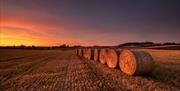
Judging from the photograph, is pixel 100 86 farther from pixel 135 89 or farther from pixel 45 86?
pixel 45 86

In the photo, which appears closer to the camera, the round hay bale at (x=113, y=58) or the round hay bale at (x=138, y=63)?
the round hay bale at (x=138, y=63)

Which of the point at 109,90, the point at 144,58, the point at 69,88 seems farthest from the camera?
the point at 144,58

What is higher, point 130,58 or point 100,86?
point 130,58

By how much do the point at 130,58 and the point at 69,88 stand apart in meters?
3.72

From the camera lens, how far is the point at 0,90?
19.6 ft

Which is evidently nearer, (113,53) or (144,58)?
(144,58)

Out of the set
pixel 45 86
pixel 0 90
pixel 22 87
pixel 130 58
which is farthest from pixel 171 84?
pixel 0 90

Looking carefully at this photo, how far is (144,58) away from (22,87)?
17.6 ft

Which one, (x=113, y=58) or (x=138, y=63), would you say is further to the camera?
(x=113, y=58)

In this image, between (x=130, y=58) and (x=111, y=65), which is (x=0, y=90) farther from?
(x=111, y=65)

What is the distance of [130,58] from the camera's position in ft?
27.8

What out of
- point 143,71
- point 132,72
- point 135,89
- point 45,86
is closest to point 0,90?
point 45,86

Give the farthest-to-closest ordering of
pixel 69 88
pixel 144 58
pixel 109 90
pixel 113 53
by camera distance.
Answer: pixel 113 53 < pixel 144 58 < pixel 69 88 < pixel 109 90

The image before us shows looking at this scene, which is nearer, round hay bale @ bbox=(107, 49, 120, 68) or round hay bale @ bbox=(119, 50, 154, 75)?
round hay bale @ bbox=(119, 50, 154, 75)
